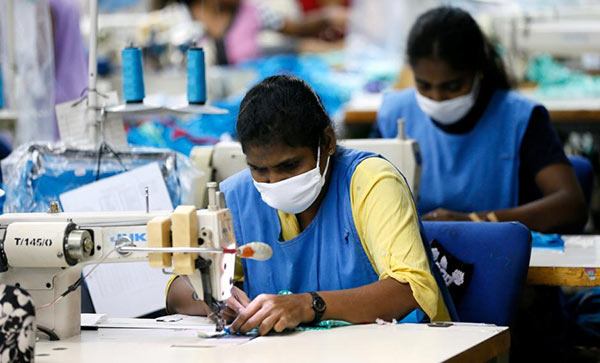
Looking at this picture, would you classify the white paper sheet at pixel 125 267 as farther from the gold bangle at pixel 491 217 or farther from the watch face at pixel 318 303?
the gold bangle at pixel 491 217

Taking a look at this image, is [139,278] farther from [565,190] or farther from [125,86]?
[565,190]

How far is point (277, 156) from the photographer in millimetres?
2439

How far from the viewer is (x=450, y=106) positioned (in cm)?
381

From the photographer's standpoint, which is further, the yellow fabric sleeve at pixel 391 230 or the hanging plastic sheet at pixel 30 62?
the hanging plastic sheet at pixel 30 62

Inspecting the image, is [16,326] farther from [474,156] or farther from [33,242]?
[474,156]

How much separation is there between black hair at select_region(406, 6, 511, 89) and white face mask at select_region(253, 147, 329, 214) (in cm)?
135

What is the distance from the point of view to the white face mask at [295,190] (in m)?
2.47

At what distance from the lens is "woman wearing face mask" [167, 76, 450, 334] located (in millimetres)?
2334

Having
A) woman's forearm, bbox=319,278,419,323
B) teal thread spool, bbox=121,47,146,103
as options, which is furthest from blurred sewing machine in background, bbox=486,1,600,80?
woman's forearm, bbox=319,278,419,323

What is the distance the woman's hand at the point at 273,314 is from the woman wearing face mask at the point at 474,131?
1463 millimetres

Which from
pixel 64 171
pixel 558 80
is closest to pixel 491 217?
pixel 64 171

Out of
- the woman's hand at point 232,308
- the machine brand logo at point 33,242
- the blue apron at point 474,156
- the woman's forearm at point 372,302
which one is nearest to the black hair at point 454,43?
the blue apron at point 474,156

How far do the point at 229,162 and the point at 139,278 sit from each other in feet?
1.57

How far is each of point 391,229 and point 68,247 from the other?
29.1 inches
